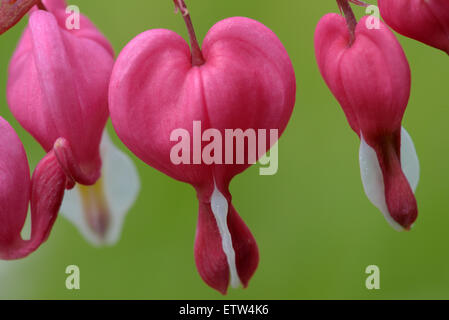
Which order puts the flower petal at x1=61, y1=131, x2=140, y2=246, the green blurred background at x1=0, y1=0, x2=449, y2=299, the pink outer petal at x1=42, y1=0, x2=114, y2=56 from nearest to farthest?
the pink outer petal at x1=42, y1=0, x2=114, y2=56 → the flower petal at x1=61, y1=131, x2=140, y2=246 → the green blurred background at x1=0, y1=0, x2=449, y2=299

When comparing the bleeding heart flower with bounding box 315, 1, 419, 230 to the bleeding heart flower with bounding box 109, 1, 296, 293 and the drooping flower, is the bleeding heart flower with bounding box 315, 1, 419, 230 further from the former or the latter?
the drooping flower

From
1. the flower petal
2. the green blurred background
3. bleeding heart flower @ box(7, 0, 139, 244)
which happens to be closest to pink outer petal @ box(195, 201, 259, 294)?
bleeding heart flower @ box(7, 0, 139, 244)

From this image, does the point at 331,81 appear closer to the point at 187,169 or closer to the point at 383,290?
the point at 187,169

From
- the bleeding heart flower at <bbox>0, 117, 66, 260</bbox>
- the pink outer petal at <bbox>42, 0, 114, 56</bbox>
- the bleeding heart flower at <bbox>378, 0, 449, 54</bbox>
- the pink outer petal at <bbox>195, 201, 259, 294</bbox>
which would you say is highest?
the pink outer petal at <bbox>42, 0, 114, 56</bbox>

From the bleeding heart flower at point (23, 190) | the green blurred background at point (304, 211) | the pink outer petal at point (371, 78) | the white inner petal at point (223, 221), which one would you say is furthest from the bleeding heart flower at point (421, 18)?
the green blurred background at point (304, 211)

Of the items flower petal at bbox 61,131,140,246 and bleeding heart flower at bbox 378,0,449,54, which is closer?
bleeding heart flower at bbox 378,0,449,54

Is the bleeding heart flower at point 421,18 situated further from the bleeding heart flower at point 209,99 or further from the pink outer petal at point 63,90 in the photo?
the pink outer petal at point 63,90

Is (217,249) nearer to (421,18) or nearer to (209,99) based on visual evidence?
(209,99)

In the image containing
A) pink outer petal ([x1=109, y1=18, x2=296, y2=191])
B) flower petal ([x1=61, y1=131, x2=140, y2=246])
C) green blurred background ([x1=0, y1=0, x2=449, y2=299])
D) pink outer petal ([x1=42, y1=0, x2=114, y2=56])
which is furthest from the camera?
green blurred background ([x1=0, y1=0, x2=449, y2=299])
